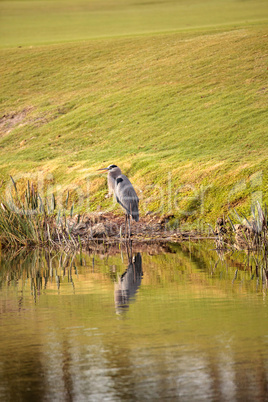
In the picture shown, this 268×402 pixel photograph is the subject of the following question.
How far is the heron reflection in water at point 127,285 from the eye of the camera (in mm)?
11609

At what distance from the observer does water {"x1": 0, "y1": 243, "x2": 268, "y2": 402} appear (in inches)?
284

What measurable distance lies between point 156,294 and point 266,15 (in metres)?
49.5

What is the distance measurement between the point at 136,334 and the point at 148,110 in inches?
1081

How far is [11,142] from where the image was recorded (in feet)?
122

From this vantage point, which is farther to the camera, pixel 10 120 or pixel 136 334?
pixel 10 120

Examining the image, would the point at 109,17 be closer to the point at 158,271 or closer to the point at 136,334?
the point at 158,271

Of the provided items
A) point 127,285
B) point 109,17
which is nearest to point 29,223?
point 127,285

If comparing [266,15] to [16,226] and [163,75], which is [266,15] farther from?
[16,226]

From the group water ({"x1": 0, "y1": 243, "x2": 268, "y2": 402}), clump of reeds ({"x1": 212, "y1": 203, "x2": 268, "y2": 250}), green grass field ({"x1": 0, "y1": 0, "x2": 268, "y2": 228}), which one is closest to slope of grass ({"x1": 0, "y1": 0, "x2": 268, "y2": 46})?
green grass field ({"x1": 0, "y1": 0, "x2": 268, "y2": 228})

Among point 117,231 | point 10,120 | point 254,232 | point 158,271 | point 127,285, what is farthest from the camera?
point 10,120

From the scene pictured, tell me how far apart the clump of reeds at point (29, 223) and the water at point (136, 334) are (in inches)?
185

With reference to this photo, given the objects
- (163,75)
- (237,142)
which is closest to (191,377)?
(237,142)

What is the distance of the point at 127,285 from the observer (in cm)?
1347

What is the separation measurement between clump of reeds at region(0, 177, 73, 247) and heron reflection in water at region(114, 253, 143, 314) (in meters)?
4.48
